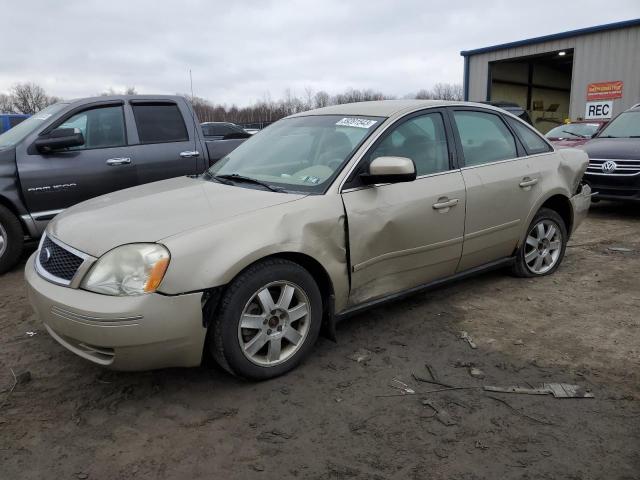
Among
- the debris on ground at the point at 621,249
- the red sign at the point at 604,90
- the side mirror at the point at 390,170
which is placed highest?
the red sign at the point at 604,90

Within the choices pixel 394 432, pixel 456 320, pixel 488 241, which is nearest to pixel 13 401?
pixel 394 432

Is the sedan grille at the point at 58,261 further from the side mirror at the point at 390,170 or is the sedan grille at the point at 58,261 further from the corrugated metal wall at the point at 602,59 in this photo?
the corrugated metal wall at the point at 602,59

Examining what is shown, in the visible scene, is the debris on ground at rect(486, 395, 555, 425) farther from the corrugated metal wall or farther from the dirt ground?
the corrugated metal wall

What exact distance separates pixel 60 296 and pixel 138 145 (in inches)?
140

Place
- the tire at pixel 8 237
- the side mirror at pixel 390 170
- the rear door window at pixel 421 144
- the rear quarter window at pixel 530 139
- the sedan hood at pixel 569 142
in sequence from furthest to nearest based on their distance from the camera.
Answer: the sedan hood at pixel 569 142, the tire at pixel 8 237, the rear quarter window at pixel 530 139, the rear door window at pixel 421 144, the side mirror at pixel 390 170

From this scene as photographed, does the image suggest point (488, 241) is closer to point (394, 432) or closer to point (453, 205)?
point (453, 205)

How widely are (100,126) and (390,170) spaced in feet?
12.9

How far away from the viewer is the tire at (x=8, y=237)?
502cm

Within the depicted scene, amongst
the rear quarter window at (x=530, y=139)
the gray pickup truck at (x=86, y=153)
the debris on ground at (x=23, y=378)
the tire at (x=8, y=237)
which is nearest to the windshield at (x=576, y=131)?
the rear quarter window at (x=530, y=139)

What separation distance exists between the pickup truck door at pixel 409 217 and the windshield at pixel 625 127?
239 inches

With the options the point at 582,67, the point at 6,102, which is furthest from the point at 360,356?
the point at 6,102

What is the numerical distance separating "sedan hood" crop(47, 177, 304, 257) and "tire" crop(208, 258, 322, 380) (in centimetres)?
40

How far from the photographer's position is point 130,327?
2.48 meters

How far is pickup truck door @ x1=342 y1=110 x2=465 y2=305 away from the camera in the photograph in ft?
10.6
